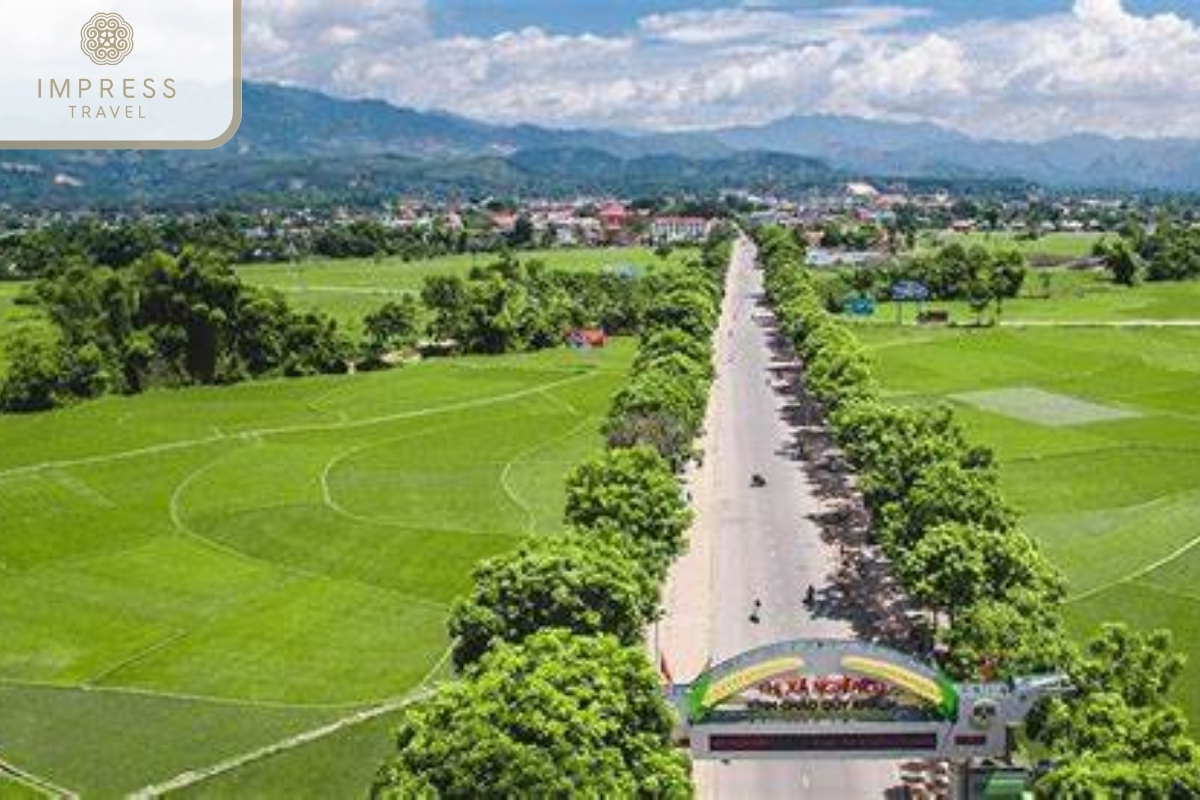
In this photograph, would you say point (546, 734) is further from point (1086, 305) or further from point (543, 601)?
point (1086, 305)

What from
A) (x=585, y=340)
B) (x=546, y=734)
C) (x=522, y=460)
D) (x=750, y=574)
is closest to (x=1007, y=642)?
(x=546, y=734)

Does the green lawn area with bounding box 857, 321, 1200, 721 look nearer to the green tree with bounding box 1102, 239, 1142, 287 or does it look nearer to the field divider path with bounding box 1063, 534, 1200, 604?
the field divider path with bounding box 1063, 534, 1200, 604

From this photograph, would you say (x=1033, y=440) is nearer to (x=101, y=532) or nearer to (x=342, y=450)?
(x=342, y=450)

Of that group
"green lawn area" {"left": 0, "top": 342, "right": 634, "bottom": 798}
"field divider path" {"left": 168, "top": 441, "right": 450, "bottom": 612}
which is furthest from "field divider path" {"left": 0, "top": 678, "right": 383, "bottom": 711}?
"field divider path" {"left": 168, "top": 441, "right": 450, "bottom": 612}

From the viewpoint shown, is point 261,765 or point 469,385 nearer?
point 261,765

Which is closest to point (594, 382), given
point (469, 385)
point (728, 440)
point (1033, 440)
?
point (469, 385)

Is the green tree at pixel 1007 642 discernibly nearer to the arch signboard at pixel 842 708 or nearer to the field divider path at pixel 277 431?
the arch signboard at pixel 842 708
